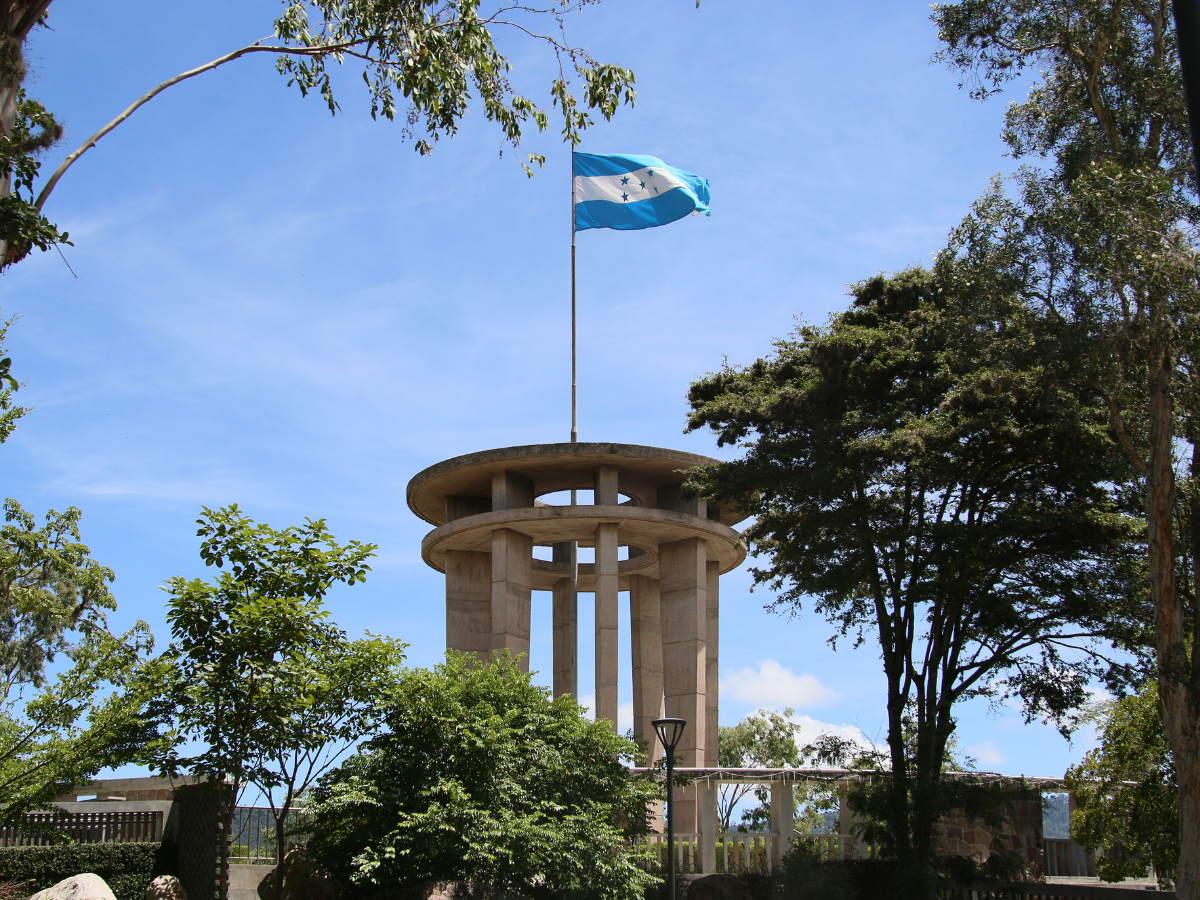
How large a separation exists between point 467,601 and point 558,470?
500 cm

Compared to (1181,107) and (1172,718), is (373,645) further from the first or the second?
(1181,107)

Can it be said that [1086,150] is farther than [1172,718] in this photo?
Yes

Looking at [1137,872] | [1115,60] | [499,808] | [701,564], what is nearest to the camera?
[499,808]

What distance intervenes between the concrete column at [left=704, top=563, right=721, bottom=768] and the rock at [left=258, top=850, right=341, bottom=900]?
47.2 ft

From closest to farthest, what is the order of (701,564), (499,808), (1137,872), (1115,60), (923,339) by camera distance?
1. (499,808)
2. (1115,60)
3. (923,339)
4. (1137,872)
5. (701,564)

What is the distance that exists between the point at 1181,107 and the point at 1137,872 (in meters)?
17.1

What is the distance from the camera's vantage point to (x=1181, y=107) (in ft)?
60.3

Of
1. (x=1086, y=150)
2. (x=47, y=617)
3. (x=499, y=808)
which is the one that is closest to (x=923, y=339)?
(x=1086, y=150)

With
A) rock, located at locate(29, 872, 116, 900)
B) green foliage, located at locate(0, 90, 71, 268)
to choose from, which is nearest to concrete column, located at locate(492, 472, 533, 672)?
rock, located at locate(29, 872, 116, 900)

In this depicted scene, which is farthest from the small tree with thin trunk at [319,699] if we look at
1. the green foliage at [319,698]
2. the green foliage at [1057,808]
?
the green foliage at [1057,808]

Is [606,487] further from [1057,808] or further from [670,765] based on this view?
[1057,808]

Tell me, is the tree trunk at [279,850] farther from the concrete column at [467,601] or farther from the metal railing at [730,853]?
the concrete column at [467,601]

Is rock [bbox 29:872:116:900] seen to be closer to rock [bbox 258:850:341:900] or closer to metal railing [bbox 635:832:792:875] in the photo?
rock [bbox 258:850:341:900]

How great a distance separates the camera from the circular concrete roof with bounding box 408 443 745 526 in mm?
29453
